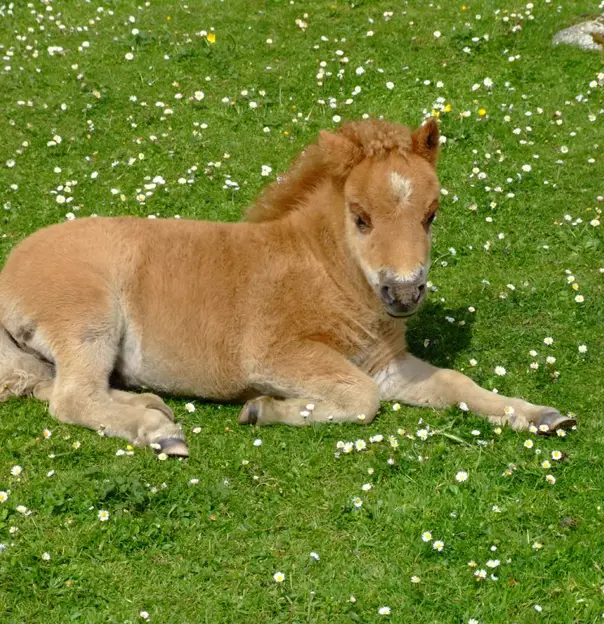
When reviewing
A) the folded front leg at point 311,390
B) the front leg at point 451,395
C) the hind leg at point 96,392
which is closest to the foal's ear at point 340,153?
the folded front leg at point 311,390

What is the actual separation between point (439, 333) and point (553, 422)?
2034 millimetres

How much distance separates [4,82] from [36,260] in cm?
667

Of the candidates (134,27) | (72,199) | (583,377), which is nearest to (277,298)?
(583,377)

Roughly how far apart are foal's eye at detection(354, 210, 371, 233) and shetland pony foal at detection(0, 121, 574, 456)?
0.04 ft

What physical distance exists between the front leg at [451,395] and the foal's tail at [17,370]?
9.00 ft

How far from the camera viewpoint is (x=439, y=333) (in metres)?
8.62

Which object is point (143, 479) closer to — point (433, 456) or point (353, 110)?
point (433, 456)

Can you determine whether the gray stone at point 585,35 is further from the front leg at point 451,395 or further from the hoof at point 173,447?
the hoof at point 173,447

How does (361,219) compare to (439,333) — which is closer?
(361,219)

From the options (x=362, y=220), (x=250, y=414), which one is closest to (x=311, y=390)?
(x=250, y=414)

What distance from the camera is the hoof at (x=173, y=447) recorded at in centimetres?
652

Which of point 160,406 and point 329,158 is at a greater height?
point 329,158

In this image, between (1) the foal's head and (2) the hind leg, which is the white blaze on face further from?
(2) the hind leg

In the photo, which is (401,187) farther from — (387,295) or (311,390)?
(311,390)
